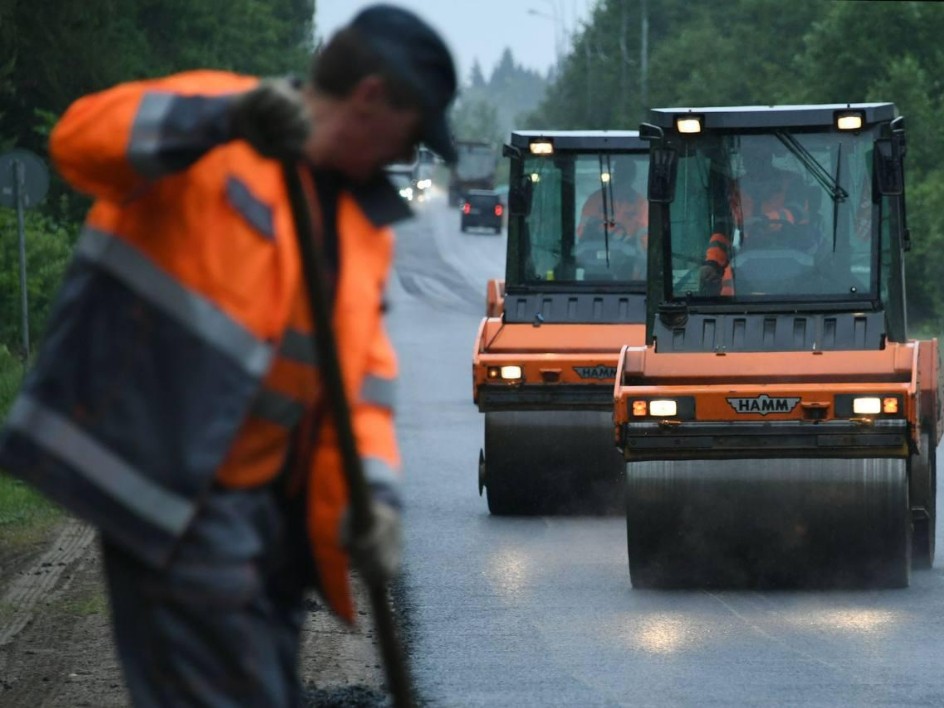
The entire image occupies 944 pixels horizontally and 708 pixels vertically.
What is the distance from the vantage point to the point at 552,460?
1409 cm

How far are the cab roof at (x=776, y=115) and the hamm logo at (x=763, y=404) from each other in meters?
1.66

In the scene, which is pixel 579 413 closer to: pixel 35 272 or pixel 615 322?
Result: pixel 615 322

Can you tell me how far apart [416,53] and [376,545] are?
2.60 feet

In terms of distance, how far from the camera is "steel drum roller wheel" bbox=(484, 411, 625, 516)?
46.0 feet

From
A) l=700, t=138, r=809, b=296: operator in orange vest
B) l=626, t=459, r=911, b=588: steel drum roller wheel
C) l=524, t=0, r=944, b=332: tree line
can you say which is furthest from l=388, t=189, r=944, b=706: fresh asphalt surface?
l=524, t=0, r=944, b=332: tree line

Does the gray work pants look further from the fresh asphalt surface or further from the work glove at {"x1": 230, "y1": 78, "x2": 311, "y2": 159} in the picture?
the fresh asphalt surface

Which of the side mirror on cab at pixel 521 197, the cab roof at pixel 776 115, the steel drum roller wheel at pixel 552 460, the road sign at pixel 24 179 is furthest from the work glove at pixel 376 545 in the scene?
the road sign at pixel 24 179

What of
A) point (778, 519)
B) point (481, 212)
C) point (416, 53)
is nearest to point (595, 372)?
point (778, 519)

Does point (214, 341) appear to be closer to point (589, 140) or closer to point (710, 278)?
point (710, 278)

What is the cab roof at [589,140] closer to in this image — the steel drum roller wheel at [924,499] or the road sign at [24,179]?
the steel drum roller wheel at [924,499]

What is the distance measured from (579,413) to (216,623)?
10.6 metres

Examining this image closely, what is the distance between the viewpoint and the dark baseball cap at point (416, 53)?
3447 mm

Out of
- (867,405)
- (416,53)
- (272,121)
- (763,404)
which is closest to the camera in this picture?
(272,121)

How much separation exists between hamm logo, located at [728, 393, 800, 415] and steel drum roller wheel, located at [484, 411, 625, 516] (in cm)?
341
